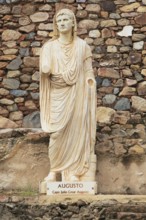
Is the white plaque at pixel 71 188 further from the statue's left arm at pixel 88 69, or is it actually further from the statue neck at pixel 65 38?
the statue neck at pixel 65 38

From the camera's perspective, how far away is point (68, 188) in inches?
392

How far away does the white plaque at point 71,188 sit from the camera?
9.91m

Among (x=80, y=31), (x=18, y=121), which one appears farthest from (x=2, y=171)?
(x=80, y=31)

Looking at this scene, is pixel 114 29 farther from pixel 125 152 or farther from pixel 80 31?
pixel 125 152

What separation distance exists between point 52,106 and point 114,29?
4.39 m

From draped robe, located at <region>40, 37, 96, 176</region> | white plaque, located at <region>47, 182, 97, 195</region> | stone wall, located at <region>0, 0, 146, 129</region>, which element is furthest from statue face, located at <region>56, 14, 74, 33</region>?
stone wall, located at <region>0, 0, 146, 129</region>

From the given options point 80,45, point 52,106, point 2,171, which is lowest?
point 2,171

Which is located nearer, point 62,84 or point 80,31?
point 62,84

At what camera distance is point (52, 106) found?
33.9 ft

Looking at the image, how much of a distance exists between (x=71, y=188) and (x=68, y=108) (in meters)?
0.94

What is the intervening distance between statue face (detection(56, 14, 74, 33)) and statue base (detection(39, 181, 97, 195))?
1.85 metres

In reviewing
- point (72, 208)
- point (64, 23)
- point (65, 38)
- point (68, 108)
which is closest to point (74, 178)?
point (68, 108)

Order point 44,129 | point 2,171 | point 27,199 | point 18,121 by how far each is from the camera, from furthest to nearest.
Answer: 1. point 18,121
2. point 2,171
3. point 44,129
4. point 27,199

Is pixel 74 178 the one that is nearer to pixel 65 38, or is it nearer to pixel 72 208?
pixel 72 208
